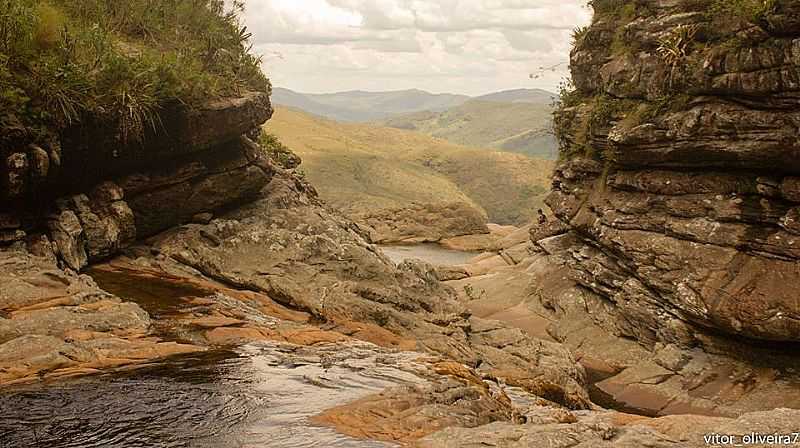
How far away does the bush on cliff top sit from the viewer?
18.1 metres

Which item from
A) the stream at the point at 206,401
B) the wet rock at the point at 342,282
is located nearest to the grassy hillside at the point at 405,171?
the wet rock at the point at 342,282

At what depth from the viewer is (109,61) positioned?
20.2 m

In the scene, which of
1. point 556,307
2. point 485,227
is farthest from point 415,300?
point 485,227

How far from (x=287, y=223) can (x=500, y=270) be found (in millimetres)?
17615

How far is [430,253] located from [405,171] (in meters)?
57.6

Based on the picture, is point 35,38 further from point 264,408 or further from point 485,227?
point 485,227

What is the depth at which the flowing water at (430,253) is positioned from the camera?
54.6 metres

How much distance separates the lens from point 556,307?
29844 mm

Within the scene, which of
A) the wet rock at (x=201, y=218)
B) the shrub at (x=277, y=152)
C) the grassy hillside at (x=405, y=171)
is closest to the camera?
the wet rock at (x=201, y=218)

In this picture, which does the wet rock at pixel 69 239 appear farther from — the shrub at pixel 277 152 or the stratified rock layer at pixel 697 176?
the stratified rock layer at pixel 697 176

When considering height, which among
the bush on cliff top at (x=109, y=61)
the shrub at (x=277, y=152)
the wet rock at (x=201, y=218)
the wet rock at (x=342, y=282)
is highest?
the bush on cliff top at (x=109, y=61)

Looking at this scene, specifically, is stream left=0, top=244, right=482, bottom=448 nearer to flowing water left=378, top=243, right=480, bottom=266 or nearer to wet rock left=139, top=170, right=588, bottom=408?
wet rock left=139, top=170, right=588, bottom=408

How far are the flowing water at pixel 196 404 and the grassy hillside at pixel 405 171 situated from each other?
6627 cm

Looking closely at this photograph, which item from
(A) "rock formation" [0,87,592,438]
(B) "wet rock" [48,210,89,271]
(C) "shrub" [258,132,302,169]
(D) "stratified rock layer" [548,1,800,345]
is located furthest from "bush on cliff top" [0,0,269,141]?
(D) "stratified rock layer" [548,1,800,345]
